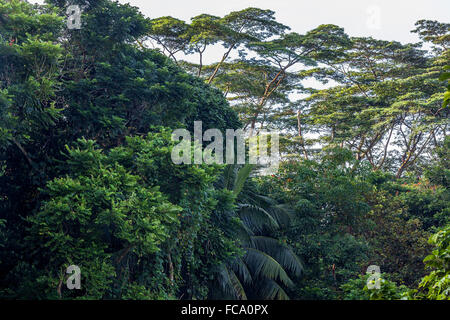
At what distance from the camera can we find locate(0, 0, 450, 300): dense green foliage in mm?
5453

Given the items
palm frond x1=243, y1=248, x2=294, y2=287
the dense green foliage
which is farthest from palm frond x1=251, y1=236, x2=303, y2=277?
palm frond x1=243, y1=248, x2=294, y2=287

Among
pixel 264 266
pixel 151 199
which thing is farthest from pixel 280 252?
pixel 151 199

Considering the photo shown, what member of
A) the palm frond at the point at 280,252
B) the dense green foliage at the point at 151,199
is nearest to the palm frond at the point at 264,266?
the dense green foliage at the point at 151,199

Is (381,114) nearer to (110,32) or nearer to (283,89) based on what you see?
(283,89)

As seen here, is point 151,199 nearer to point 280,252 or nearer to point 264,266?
point 264,266

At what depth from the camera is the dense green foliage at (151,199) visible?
215 inches

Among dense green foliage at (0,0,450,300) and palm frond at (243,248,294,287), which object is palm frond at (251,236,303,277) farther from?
palm frond at (243,248,294,287)

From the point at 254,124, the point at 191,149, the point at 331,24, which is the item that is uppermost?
the point at 331,24

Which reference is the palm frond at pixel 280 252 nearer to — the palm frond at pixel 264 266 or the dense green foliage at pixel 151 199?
the dense green foliage at pixel 151 199

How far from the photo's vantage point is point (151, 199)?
5684 millimetres

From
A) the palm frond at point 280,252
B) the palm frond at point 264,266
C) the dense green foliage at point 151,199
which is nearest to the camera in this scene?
the dense green foliage at point 151,199

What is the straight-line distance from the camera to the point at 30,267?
571 centimetres
